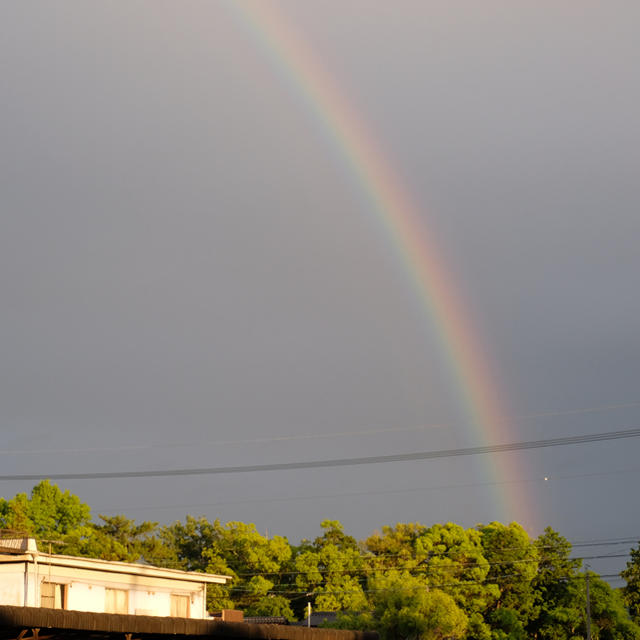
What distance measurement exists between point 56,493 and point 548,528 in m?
49.2

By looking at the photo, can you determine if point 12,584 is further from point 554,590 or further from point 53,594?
point 554,590

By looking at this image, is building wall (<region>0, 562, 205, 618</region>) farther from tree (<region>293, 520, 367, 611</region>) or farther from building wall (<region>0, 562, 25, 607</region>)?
tree (<region>293, 520, 367, 611</region>)

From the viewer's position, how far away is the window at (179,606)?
146 ft

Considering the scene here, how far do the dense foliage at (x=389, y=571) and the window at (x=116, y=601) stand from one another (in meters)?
31.9

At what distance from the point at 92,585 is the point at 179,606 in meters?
6.40

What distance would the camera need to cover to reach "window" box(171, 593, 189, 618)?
146ft

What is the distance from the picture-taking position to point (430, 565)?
270ft

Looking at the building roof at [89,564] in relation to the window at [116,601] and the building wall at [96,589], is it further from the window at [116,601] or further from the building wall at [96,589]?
the window at [116,601]

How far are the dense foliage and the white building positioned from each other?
28.0 m

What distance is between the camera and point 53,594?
38.3 meters

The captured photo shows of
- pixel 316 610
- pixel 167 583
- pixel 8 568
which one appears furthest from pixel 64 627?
pixel 316 610

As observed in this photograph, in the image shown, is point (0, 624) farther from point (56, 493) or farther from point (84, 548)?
point (56, 493)

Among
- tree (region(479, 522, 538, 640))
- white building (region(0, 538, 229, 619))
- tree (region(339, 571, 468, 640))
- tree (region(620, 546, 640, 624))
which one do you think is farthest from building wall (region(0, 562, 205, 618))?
tree (region(620, 546, 640, 624))

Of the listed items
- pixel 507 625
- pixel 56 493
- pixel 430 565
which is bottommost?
pixel 507 625
